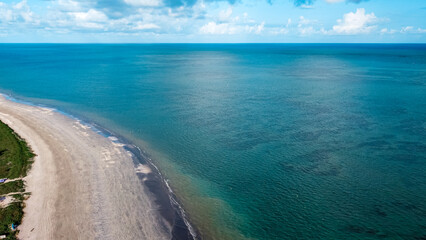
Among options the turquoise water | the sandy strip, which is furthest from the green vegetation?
the turquoise water

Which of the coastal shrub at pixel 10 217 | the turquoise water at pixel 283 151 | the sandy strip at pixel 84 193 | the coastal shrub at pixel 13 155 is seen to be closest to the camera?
the coastal shrub at pixel 10 217

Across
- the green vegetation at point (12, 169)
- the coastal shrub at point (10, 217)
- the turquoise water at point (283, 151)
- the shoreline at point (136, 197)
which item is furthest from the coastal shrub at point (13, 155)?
the turquoise water at point (283, 151)

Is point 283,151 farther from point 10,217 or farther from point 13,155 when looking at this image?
point 13,155

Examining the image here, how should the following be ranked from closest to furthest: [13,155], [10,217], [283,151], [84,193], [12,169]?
[10,217], [84,193], [12,169], [13,155], [283,151]

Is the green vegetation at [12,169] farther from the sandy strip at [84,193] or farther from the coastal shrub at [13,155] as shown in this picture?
the sandy strip at [84,193]

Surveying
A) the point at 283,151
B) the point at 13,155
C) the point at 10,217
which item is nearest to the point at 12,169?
A: the point at 13,155

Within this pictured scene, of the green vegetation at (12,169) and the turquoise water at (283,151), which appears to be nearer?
the green vegetation at (12,169)
